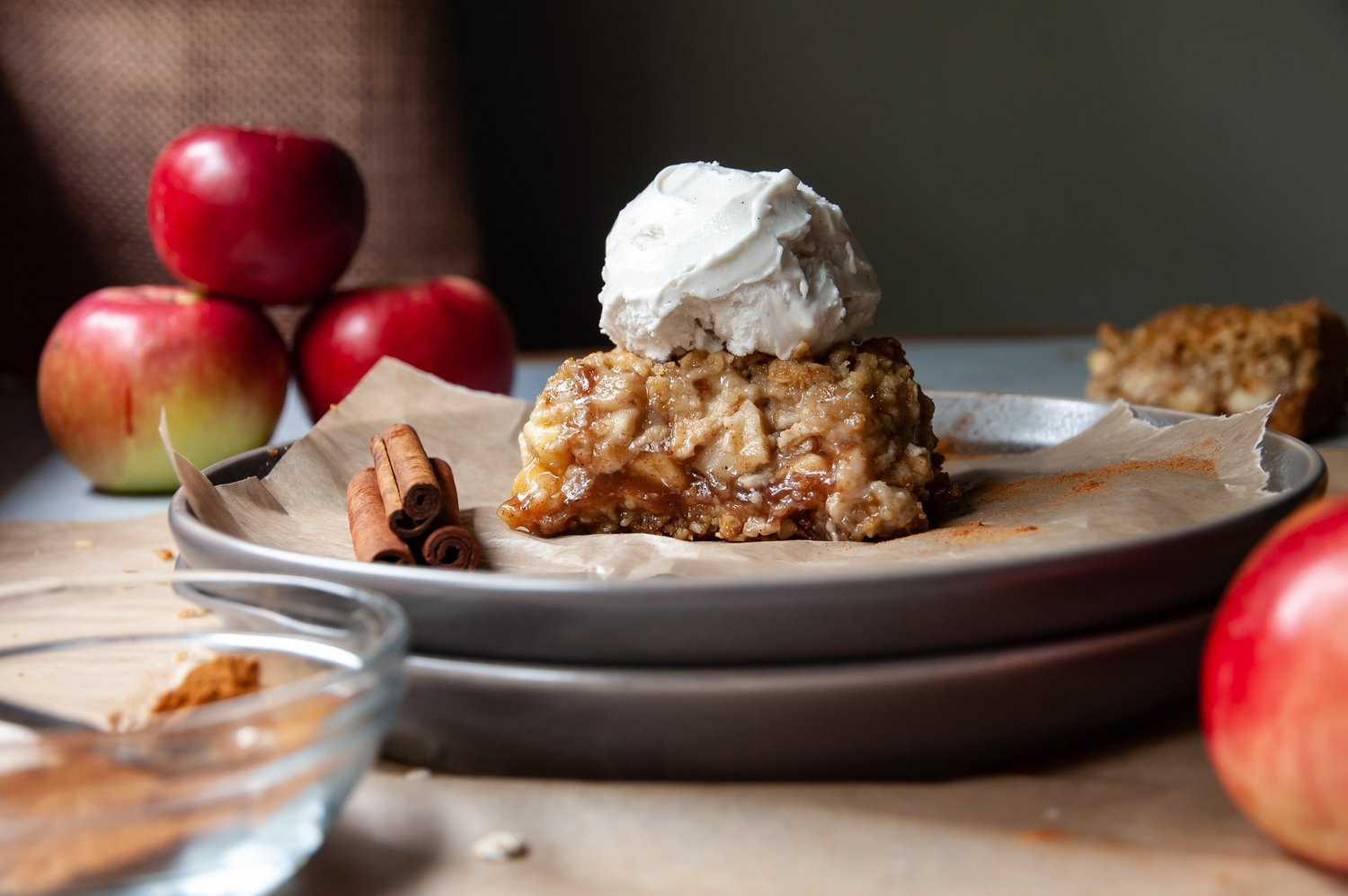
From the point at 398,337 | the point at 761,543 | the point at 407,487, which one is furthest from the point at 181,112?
the point at 761,543

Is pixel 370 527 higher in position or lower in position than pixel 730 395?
lower

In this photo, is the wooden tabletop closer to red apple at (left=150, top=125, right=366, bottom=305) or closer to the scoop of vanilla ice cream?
the scoop of vanilla ice cream

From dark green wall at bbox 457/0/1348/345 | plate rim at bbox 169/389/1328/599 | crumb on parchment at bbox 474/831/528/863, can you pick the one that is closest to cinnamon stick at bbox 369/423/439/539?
plate rim at bbox 169/389/1328/599

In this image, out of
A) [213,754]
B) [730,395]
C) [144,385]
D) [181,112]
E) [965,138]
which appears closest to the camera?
[213,754]

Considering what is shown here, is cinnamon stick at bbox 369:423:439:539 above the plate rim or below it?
below

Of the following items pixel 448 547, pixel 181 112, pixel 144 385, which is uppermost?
pixel 181 112

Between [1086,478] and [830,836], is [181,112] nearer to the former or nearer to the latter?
[1086,478]

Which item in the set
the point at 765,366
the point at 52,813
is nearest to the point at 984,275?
the point at 765,366

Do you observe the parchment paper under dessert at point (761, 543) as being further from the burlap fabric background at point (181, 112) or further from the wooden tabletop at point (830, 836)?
the burlap fabric background at point (181, 112)
